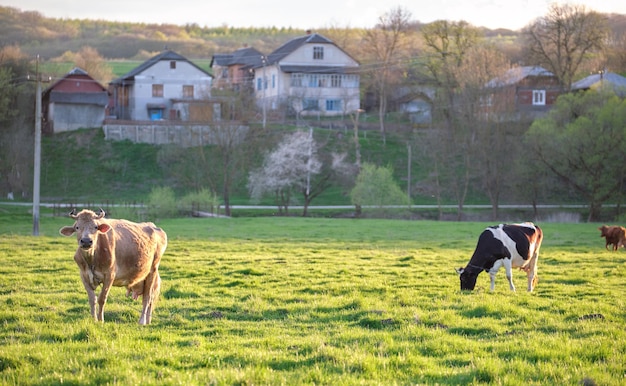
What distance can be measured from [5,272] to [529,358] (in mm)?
14284

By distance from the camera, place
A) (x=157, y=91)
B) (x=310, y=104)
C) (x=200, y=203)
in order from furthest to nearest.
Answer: (x=157, y=91) < (x=310, y=104) < (x=200, y=203)

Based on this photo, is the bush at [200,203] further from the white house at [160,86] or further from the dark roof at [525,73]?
the dark roof at [525,73]

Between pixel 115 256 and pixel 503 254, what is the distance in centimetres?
915

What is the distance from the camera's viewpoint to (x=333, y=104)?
92.2 meters

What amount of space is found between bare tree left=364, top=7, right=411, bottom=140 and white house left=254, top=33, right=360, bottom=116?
333 centimetres

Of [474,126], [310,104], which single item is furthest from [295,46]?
[474,126]

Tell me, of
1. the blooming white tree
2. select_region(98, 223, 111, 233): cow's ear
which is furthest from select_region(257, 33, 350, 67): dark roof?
select_region(98, 223, 111, 233): cow's ear

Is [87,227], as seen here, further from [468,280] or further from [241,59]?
[241,59]

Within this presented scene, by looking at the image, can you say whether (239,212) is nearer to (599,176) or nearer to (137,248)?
(599,176)

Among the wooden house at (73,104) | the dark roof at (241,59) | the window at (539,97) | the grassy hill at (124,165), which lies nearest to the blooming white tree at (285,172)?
the grassy hill at (124,165)

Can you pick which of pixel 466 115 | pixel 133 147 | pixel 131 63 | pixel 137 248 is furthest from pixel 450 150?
pixel 131 63

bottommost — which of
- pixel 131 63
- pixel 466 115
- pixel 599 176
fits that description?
pixel 599 176

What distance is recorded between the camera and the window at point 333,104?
302 ft

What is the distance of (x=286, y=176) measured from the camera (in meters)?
68.1
